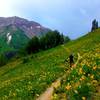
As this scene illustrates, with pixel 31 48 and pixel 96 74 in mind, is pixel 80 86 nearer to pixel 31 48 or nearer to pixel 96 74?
pixel 96 74

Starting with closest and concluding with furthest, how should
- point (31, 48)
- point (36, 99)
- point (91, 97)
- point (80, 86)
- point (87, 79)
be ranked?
point (91, 97) → point (80, 86) → point (87, 79) → point (36, 99) → point (31, 48)

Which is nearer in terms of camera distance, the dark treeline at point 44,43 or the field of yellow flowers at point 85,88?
the field of yellow flowers at point 85,88

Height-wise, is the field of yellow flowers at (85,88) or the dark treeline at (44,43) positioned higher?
the dark treeline at (44,43)

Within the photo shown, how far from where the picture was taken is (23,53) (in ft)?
488

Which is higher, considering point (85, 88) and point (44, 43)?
point (44, 43)

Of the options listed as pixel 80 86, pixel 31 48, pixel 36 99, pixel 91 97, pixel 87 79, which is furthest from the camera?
pixel 31 48

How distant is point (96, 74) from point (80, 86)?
2209 millimetres

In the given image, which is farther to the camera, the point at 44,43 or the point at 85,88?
the point at 44,43

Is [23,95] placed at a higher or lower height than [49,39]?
lower

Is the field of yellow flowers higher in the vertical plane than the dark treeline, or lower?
lower

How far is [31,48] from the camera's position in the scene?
14712 cm

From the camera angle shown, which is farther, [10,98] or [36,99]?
[10,98]

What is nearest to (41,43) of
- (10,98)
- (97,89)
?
(10,98)

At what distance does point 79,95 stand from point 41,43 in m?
134
